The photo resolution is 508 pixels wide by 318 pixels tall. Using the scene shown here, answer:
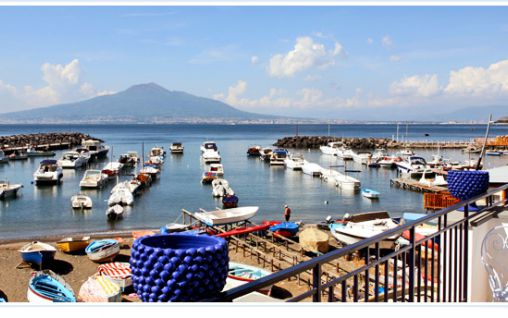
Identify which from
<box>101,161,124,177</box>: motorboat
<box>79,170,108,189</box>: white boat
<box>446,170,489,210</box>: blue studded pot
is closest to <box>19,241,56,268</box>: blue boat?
<box>446,170,489,210</box>: blue studded pot

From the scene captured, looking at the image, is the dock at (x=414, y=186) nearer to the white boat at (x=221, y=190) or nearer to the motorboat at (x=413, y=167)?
the motorboat at (x=413, y=167)

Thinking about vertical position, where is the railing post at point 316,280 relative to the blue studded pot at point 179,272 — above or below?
below

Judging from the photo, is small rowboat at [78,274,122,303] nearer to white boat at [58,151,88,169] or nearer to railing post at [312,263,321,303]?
railing post at [312,263,321,303]

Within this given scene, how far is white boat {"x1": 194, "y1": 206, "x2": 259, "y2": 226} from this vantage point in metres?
20.3

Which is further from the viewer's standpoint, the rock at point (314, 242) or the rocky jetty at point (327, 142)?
the rocky jetty at point (327, 142)

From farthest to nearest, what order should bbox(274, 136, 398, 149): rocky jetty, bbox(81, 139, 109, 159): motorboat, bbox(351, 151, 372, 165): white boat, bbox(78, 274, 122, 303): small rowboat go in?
bbox(274, 136, 398, 149): rocky jetty → bbox(81, 139, 109, 159): motorboat → bbox(351, 151, 372, 165): white boat → bbox(78, 274, 122, 303): small rowboat

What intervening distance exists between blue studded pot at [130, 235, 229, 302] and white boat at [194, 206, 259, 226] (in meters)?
18.0

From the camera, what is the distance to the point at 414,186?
36031mm

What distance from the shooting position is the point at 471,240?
4.93 metres

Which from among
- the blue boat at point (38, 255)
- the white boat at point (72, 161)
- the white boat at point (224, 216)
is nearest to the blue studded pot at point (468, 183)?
the blue boat at point (38, 255)

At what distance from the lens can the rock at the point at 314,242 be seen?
1661 centimetres

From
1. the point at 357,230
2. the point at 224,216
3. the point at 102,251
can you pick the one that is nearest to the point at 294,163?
the point at 224,216

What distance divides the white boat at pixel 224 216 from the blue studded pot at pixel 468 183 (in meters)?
15.2
